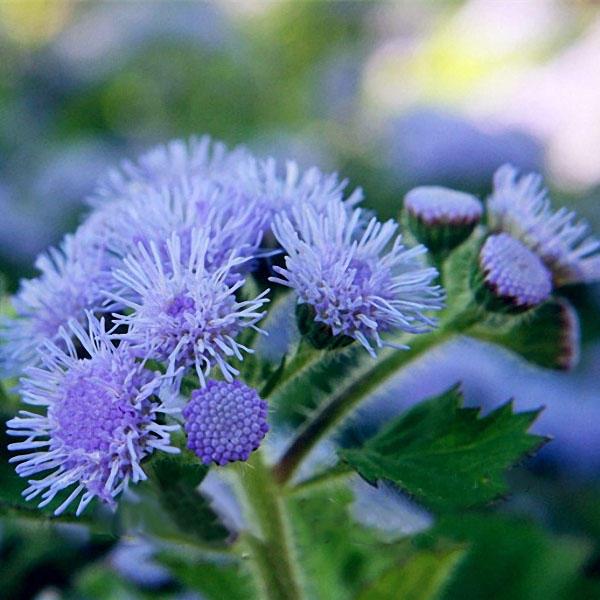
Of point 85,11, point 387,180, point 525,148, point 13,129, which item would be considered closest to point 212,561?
point 387,180

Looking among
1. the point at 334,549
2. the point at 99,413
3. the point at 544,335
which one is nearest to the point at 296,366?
the point at 99,413

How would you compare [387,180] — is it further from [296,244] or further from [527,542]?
[296,244]

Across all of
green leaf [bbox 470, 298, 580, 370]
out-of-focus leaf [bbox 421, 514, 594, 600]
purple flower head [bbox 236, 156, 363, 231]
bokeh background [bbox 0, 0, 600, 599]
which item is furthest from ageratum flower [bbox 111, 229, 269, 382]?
bokeh background [bbox 0, 0, 600, 599]

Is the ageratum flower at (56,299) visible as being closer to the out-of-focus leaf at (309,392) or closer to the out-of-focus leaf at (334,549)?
the out-of-focus leaf at (334,549)

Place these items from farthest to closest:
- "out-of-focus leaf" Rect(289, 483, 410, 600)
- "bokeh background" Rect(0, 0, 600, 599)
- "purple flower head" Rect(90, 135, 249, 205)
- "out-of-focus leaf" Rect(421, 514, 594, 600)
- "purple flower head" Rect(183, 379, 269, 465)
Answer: "bokeh background" Rect(0, 0, 600, 599) < "out-of-focus leaf" Rect(421, 514, 594, 600) < "out-of-focus leaf" Rect(289, 483, 410, 600) < "purple flower head" Rect(90, 135, 249, 205) < "purple flower head" Rect(183, 379, 269, 465)

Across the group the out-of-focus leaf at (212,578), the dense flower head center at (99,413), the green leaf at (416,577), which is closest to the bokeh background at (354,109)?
the out-of-focus leaf at (212,578)

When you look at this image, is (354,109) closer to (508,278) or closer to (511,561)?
(511,561)

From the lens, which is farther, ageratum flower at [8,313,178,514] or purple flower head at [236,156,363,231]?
purple flower head at [236,156,363,231]

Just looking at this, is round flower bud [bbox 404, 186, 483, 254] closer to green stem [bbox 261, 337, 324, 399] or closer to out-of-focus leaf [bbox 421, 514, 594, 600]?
green stem [bbox 261, 337, 324, 399]
